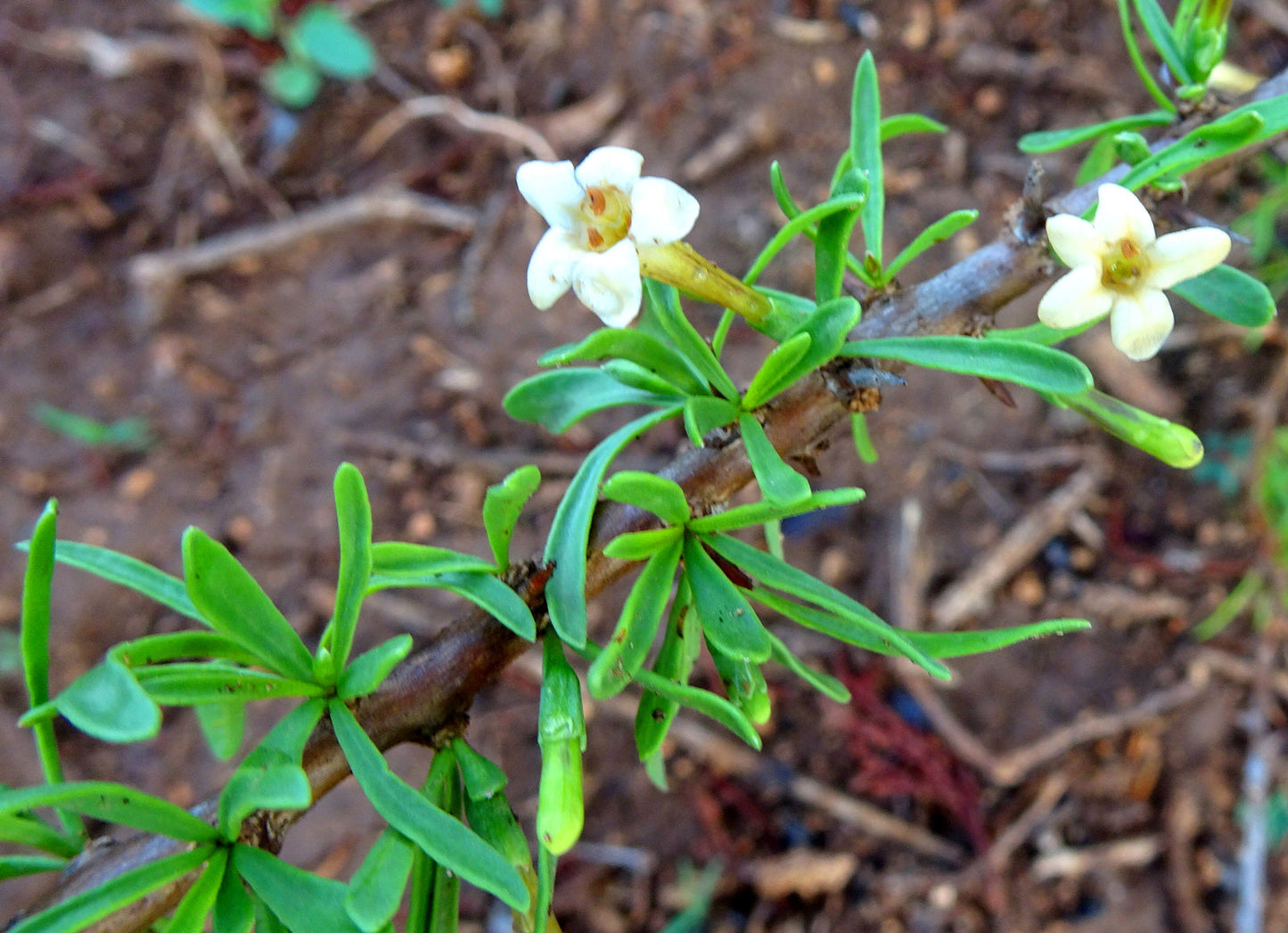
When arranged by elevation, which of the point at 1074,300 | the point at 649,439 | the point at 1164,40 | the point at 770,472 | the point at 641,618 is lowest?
the point at 649,439

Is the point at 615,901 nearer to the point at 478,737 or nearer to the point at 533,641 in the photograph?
the point at 478,737

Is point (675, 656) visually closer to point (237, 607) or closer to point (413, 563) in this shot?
point (413, 563)

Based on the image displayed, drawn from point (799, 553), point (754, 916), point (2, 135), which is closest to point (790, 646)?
point (799, 553)

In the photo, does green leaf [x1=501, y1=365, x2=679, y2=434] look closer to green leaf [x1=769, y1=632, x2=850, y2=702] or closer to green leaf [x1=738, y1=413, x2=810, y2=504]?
green leaf [x1=738, y1=413, x2=810, y2=504]

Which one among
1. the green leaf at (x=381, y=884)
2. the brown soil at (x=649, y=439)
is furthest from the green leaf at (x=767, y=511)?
the brown soil at (x=649, y=439)

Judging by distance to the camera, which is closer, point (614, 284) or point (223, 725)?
point (614, 284)

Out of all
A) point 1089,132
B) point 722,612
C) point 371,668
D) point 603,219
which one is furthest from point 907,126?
point 371,668

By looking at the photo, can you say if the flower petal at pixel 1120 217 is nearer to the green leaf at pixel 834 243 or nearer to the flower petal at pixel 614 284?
the green leaf at pixel 834 243
